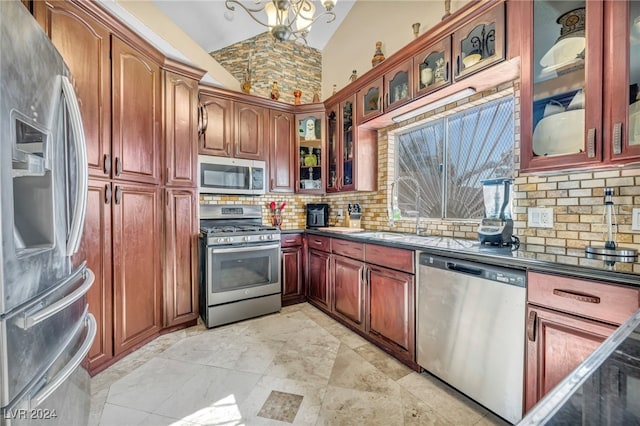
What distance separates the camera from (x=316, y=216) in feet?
12.2

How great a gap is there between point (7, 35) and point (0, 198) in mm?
424

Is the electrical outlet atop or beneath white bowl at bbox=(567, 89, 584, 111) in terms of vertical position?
beneath

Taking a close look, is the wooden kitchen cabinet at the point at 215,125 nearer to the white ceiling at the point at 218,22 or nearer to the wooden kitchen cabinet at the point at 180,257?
the wooden kitchen cabinet at the point at 180,257

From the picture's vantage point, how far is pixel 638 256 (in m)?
1.38

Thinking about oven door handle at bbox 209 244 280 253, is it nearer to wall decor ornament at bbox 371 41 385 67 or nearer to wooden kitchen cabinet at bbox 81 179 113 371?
wooden kitchen cabinet at bbox 81 179 113 371

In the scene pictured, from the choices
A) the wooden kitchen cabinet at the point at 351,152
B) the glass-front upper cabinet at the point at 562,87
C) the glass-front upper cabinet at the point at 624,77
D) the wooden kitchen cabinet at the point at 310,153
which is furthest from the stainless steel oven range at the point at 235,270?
the glass-front upper cabinet at the point at 624,77

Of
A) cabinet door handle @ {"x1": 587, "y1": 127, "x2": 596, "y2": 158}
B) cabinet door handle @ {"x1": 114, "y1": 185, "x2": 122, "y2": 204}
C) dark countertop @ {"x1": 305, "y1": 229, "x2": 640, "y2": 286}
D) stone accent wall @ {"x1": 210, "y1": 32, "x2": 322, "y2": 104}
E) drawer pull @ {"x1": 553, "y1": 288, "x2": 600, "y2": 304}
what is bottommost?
drawer pull @ {"x1": 553, "y1": 288, "x2": 600, "y2": 304}

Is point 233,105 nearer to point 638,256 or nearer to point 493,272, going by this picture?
point 493,272

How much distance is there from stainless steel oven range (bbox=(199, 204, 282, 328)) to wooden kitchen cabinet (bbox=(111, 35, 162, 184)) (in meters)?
0.80

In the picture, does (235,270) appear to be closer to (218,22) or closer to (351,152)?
(351,152)

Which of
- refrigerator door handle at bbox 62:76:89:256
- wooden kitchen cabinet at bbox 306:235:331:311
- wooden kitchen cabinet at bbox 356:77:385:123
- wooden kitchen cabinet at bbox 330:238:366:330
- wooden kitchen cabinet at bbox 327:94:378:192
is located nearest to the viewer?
refrigerator door handle at bbox 62:76:89:256

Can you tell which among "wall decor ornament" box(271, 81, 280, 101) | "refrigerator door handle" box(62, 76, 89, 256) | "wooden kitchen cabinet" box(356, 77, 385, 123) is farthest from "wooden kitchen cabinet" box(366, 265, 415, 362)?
"wall decor ornament" box(271, 81, 280, 101)

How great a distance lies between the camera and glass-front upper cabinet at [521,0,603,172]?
1.35 metres

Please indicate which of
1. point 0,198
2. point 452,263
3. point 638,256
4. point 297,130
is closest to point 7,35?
point 0,198
